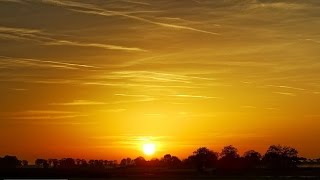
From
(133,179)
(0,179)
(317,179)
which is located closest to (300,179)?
(317,179)

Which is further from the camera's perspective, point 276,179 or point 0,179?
point 0,179

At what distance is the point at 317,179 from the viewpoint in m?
109

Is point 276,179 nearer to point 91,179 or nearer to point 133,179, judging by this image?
point 133,179

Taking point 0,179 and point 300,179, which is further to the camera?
point 0,179

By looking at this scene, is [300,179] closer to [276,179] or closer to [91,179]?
[276,179]

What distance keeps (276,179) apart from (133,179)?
1195 inches

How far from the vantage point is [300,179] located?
363ft

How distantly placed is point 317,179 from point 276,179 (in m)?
7.72

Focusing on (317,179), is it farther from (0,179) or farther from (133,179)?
(0,179)

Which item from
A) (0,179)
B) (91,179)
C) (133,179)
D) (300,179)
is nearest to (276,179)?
(300,179)

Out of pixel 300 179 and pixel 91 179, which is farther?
pixel 91 179

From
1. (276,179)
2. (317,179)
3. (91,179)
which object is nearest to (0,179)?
(91,179)

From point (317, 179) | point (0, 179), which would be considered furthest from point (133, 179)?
point (317, 179)

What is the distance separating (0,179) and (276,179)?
5770 cm
